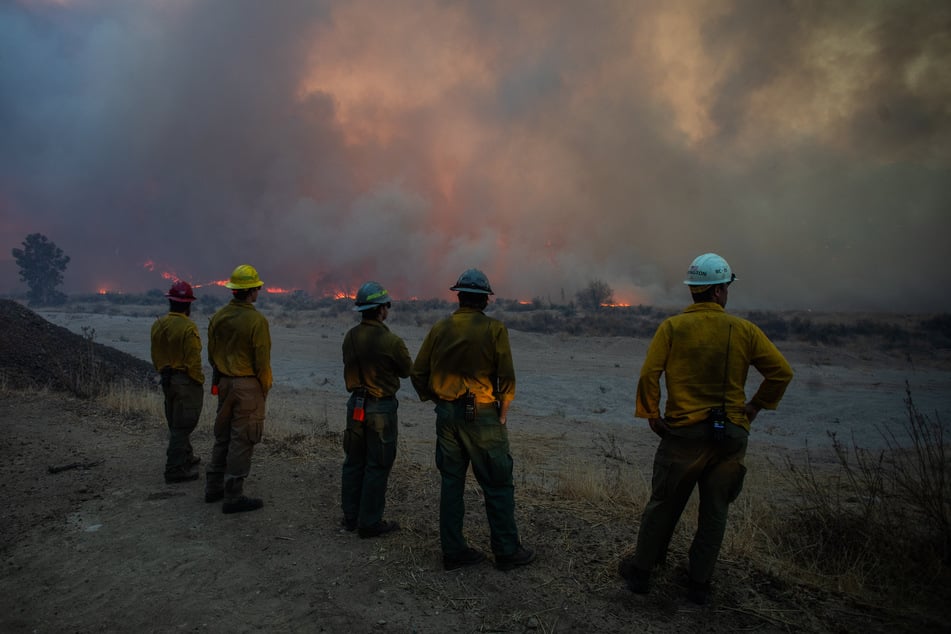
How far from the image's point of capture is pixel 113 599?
3.86m

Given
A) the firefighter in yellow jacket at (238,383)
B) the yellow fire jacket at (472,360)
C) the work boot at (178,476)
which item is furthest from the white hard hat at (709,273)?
the work boot at (178,476)

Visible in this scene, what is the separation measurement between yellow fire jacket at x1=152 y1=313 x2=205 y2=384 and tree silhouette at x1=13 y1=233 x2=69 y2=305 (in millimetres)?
66817

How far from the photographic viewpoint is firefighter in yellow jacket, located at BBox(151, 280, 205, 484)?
623 cm

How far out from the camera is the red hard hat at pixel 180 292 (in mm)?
6398

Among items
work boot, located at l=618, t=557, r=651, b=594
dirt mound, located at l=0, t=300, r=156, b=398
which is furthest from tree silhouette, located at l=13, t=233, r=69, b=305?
work boot, located at l=618, t=557, r=651, b=594

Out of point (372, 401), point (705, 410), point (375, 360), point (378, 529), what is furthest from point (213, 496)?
point (705, 410)

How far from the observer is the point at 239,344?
5340 mm

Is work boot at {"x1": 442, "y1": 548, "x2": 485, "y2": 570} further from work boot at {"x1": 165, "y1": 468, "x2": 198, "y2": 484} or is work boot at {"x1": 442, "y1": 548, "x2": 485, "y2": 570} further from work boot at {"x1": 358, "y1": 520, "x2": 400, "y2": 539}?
work boot at {"x1": 165, "y1": 468, "x2": 198, "y2": 484}

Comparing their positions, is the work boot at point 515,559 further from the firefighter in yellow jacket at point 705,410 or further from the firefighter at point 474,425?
the firefighter in yellow jacket at point 705,410

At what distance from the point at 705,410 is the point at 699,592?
1335 millimetres

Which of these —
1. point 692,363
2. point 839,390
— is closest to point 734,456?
point 692,363

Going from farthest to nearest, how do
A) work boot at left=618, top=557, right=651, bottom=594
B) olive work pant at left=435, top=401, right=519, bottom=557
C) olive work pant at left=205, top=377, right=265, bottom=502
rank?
olive work pant at left=205, top=377, right=265, bottom=502
olive work pant at left=435, top=401, right=519, bottom=557
work boot at left=618, top=557, right=651, bottom=594

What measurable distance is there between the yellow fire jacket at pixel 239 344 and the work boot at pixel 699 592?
14.2 feet

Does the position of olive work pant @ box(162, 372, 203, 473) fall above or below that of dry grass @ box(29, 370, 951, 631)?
above
